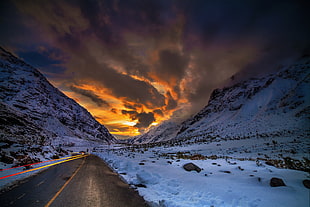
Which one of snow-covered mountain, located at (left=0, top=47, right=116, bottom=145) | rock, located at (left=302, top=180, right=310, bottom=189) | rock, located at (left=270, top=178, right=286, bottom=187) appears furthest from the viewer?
snow-covered mountain, located at (left=0, top=47, right=116, bottom=145)

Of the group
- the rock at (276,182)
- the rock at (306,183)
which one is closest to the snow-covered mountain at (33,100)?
the rock at (276,182)


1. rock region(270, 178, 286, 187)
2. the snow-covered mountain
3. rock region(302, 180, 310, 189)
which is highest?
the snow-covered mountain

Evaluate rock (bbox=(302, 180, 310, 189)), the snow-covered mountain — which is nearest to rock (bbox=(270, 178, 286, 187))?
rock (bbox=(302, 180, 310, 189))

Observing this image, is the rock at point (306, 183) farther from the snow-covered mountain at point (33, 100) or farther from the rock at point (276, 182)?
the snow-covered mountain at point (33, 100)

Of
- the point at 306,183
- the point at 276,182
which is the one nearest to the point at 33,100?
the point at 276,182

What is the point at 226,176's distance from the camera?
7574 mm

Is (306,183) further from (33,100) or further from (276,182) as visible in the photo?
(33,100)

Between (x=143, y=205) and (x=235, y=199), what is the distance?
Result: 3339 millimetres

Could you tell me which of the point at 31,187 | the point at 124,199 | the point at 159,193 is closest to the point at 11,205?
the point at 31,187

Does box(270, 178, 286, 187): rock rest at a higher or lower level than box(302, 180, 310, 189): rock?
lower

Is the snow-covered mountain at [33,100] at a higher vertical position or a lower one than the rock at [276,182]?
higher

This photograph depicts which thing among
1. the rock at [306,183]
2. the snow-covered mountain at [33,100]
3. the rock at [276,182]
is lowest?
the rock at [276,182]

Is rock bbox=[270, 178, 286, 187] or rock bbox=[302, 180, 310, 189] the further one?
rock bbox=[270, 178, 286, 187]

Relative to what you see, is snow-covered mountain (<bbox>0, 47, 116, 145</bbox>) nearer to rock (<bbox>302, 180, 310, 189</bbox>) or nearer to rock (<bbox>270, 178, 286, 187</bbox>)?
rock (<bbox>270, 178, 286, 187</bbox>)
